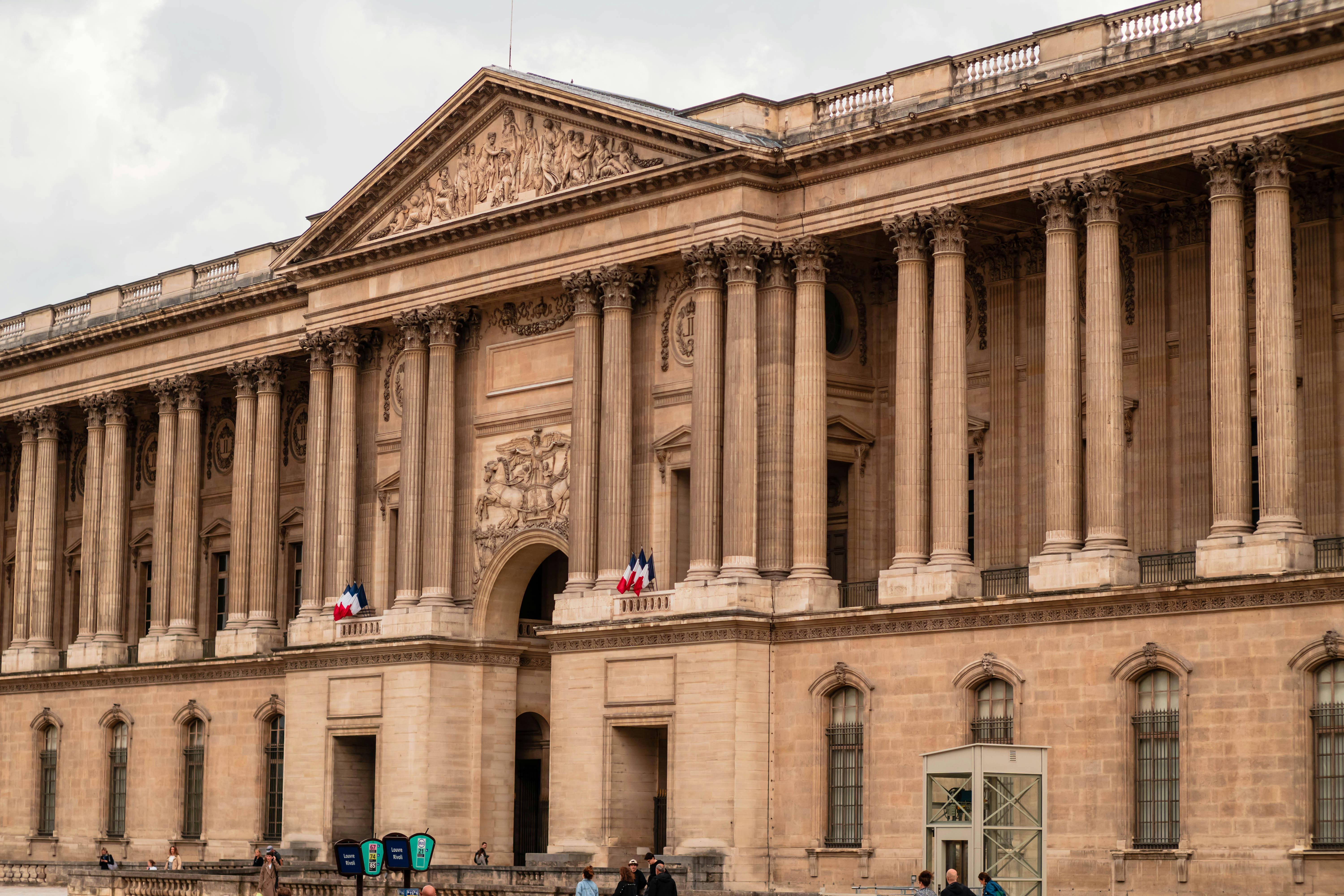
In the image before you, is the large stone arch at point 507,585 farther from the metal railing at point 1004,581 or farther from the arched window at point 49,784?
the arched window at point 49,784

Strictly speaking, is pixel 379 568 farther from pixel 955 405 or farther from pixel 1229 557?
pixel 1229 557

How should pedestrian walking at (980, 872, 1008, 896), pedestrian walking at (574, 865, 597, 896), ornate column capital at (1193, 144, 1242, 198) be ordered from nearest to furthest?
1. pedestrian walking at (980, 872, 1008, 896)
2. pedestrian walking at (574, 865, 597, 896)
3. ornate column capital at (1193, 144, 1242, 198)

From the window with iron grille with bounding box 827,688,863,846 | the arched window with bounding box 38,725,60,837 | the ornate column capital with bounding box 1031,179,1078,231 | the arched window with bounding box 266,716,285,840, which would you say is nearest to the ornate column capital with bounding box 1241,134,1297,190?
the ornate column capital with bounding box 1031,179,1078,231

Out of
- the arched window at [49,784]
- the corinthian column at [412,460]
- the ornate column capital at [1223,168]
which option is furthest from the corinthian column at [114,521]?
the ornate column capital at [1223,168]

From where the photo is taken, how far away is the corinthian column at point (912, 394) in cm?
4700

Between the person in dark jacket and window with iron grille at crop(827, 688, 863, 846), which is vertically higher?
window with iron grille at crop(827, 688, 863, 846)

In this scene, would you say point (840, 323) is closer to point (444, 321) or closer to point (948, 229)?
point (948, 229)

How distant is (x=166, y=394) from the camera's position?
6712cm

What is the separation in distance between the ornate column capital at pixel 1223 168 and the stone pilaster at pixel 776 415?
35.1 ft

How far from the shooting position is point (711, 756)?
4797cm

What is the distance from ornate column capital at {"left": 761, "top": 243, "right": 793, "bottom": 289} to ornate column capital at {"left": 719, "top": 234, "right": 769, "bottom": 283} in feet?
0.67

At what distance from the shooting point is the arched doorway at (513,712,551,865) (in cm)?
5784

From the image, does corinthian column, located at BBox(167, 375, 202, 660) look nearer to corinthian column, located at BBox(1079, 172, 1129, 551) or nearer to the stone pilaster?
the stone pilaster

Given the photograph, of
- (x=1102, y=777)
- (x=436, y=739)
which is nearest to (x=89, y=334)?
(x=436, y=739)
